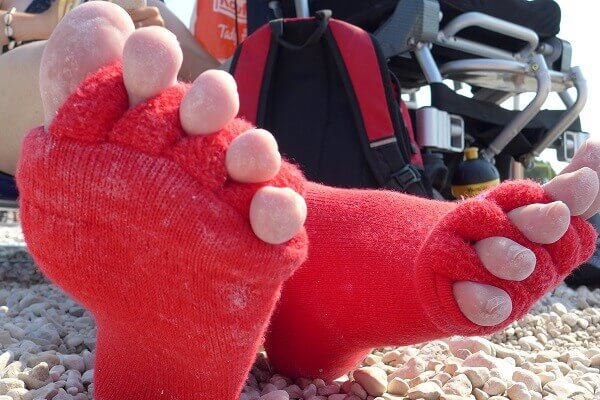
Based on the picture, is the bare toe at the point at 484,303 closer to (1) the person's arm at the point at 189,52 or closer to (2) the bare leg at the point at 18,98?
(2) the bare leg at the point at 18,98

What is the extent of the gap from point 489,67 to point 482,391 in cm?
137

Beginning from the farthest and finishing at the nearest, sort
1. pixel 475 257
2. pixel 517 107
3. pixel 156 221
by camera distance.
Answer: pixel 517 107 → pixel 475 257 → pixel 156 221

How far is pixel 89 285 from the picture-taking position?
52 cm

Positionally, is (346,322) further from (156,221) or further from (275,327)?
(156,221)

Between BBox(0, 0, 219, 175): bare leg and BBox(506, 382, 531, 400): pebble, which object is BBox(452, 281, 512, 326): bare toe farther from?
BBox(0, 0, 219, 175): bare leg

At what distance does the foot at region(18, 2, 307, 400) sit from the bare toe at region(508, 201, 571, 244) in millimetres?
212

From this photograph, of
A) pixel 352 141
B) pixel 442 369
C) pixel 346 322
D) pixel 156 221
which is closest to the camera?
pixel 156 221

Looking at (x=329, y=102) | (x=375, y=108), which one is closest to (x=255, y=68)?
(x=329, y=102)

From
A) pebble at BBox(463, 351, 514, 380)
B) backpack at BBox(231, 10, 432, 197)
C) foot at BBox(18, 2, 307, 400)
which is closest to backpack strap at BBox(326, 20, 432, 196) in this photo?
backpack at BBox(231, 10, 432, 197)

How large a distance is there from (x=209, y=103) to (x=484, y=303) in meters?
0.30

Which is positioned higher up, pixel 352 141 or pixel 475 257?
pixel 475 257

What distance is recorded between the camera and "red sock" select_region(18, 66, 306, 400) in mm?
471

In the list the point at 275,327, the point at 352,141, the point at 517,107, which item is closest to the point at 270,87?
the point at 352,141

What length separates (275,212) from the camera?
46cm
